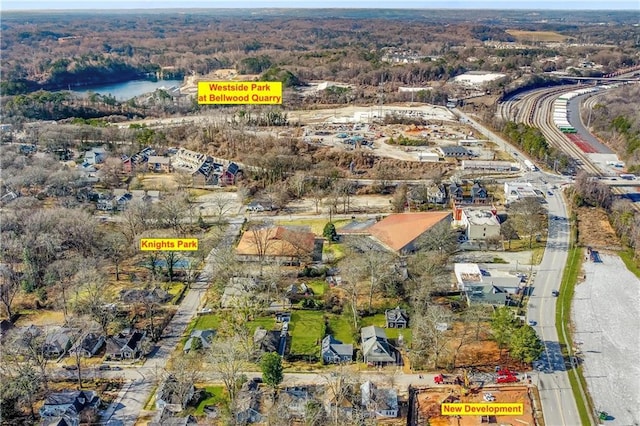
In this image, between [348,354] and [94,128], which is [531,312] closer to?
[348,354]

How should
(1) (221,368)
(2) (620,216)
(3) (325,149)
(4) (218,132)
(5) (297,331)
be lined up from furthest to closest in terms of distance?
(4) (218,132), (3) (325,149), (2) (620,216), (5) (297,331), (1) (221,368)

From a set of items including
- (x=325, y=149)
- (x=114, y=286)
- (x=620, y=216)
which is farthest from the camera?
(x=325, y=149)

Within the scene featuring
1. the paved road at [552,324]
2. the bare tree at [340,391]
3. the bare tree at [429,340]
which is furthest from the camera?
the bare tree at [429,340]

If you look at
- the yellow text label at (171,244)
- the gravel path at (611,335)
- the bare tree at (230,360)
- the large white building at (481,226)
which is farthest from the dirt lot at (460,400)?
the yellow text label at (171,244)

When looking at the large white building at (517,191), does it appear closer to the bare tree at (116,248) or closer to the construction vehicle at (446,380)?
the construction vehicle at (446,380)

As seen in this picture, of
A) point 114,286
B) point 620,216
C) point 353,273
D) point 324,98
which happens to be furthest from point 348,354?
point 324,98
